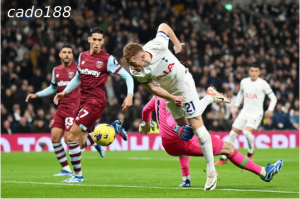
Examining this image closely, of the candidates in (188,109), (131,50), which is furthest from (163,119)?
(131,50)

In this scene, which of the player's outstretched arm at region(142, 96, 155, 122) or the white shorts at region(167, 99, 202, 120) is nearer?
the white shorts at region(167, 99, 202, 120)

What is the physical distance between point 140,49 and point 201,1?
2170cm

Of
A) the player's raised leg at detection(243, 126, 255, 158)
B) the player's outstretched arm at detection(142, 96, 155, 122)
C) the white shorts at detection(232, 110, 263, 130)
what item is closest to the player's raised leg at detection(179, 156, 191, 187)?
the player's outstretched arm at detection(142, 96, 155, 122)

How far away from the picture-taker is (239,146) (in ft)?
73.1

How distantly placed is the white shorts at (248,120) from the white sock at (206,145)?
24.9 feet

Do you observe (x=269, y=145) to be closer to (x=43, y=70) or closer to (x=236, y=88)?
(x=236, y=88)

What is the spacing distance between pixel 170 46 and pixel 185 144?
16.5 meters

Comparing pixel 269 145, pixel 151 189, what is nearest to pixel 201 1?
pixel 269 145

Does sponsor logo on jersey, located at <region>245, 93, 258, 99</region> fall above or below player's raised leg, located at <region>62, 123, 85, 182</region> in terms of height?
above

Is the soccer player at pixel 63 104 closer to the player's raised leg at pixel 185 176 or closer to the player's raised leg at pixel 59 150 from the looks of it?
the player's raised leg at pixel 59 150

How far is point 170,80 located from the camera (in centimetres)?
885

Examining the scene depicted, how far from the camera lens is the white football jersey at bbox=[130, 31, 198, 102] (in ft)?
28.1

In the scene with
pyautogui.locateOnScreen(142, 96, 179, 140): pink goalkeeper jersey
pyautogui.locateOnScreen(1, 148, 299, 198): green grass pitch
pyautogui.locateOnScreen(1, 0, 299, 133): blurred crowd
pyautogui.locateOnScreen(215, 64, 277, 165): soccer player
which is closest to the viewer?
pyautogui.locateOnScreen(1, 148, 299, 198): green grass pitch

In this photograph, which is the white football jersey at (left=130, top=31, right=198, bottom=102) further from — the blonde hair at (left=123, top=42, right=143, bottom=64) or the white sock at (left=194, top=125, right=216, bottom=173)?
the white sock at (left=194, top=125, right=216, bottom=173)
